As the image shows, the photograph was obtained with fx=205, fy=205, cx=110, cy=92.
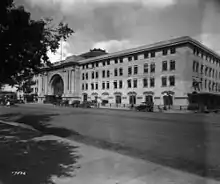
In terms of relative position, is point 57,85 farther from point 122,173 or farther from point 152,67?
point 122,173

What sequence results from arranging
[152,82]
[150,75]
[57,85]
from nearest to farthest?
[152,82] → [150,75] → [57,85]

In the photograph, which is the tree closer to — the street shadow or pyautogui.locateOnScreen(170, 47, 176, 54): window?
the street shadow

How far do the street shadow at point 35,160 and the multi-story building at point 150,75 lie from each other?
2429 cm

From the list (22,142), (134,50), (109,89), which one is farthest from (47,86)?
(22,142)

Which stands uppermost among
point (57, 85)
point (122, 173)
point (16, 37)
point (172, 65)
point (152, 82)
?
point (172, 65)

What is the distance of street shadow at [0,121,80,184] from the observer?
4.95 meters

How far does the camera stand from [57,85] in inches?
3302

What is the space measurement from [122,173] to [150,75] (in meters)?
45.5

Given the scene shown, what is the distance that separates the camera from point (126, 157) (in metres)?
6.69

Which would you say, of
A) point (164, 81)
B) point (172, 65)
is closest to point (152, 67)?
point (164, 81)

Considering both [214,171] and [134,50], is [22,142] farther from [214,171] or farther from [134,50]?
[134,50]

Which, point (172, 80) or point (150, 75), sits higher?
point (150, 75)

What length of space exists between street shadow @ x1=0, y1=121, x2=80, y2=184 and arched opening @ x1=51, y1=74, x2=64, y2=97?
72.5 metres

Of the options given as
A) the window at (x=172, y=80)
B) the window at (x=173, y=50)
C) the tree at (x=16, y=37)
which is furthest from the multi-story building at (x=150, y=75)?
the tree at (x=16, y=37)
